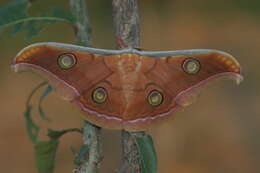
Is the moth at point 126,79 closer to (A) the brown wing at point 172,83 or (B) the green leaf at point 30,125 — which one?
(A) the brown wing at point 172,83

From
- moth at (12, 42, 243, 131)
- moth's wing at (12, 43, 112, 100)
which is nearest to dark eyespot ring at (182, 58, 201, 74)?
moth at (12, 42, 243, 131)

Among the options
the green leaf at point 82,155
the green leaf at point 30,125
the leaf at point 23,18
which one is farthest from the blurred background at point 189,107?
the green leaf at point 82,155

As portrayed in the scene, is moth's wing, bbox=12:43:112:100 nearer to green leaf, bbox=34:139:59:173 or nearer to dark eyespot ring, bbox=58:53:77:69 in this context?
dark eyespot ring, bbox=58:53:77:69

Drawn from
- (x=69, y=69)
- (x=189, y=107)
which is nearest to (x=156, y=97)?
(x=69, y=69)

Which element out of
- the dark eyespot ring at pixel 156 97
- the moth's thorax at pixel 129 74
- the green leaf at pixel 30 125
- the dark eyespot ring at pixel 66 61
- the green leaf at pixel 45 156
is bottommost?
the green leaf at pixel 45 156

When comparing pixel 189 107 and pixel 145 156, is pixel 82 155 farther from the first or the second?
pixel 189 107

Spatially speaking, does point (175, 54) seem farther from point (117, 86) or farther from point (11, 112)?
point (11, 112)

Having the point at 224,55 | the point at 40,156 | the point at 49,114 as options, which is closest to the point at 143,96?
the point at 224,55
